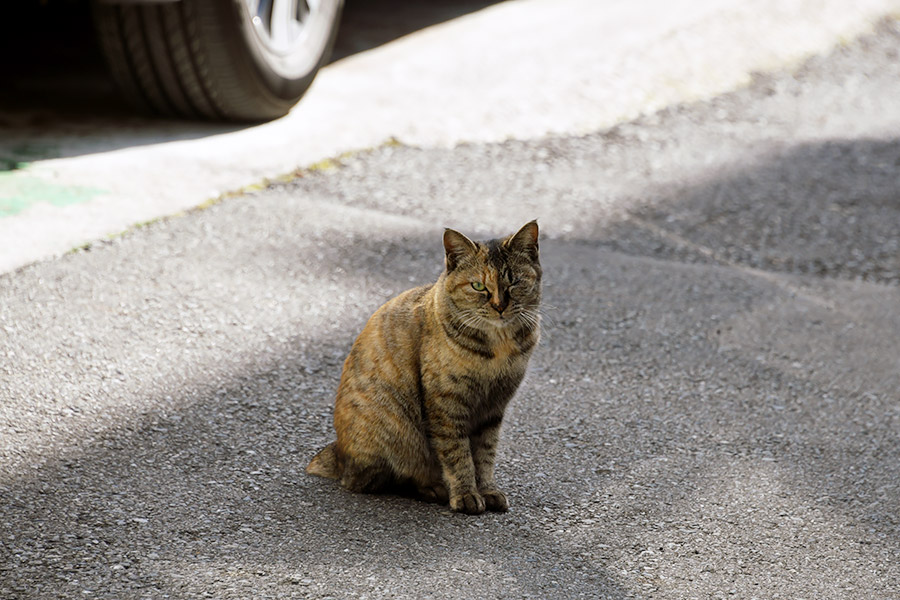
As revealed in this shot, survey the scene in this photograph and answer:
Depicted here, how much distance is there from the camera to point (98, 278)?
4043 millimetres

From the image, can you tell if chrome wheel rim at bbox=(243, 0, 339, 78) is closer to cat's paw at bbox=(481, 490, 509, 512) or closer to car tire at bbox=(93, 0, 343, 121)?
car tire at bbox=(93, 0, 343, 121)

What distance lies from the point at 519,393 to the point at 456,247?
90 cm

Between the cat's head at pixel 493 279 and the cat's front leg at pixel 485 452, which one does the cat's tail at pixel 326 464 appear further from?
the cat's head at pixel 493 279

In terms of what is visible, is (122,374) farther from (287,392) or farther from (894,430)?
(894,430)

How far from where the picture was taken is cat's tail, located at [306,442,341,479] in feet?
9.88

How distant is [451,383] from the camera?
2.85 meters

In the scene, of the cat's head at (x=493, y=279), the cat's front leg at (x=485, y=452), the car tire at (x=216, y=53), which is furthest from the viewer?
the car tire at (x=216, y=53)

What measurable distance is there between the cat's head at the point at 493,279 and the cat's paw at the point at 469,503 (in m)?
0.48

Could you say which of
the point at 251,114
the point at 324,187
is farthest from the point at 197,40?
the point at 324,187

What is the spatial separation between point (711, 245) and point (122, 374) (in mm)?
2904

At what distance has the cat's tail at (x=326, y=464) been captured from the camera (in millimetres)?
3012

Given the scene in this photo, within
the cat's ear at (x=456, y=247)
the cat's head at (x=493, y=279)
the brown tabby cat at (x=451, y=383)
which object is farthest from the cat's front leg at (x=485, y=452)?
the cat's ear at (x=456, y=247)

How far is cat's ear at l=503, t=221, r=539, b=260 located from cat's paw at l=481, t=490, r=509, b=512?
69 cm

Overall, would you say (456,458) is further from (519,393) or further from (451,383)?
(519,393)
